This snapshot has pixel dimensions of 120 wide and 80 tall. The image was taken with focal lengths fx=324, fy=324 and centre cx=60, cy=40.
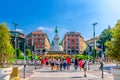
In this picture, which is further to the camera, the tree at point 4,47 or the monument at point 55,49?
the monument at point 55,49

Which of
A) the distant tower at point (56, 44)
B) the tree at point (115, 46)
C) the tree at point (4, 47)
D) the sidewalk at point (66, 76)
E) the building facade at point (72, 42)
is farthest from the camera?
the building facade at point (72, 42)

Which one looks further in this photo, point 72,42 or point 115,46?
point 72,42

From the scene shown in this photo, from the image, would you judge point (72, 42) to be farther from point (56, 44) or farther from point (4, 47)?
point (4, 47)

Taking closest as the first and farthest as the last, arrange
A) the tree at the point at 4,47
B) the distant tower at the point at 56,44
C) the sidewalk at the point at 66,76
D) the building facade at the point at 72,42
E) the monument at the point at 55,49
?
the tree at the point at 4,47 → the sidewalk at the point at 66,76 → the monument at the point at 55,49 → the distant tower at the point at 56,44 → the building facade at the point at 72,42

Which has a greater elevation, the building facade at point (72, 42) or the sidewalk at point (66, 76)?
the building facade at point (72, 42)

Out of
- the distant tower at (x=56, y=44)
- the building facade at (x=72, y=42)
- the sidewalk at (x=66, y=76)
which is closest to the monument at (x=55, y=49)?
the distant tower at (x=56, y=44)

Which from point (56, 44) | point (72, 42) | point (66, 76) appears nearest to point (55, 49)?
point (56, 44)

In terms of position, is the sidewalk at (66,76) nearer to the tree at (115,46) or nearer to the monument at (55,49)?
the tree at (115,46)

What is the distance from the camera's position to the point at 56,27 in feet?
397

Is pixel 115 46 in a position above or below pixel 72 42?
below

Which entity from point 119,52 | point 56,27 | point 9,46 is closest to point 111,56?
point 119,52

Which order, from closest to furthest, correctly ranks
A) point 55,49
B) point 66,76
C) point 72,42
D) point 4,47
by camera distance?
point 4,47 → point 66,76 → point 55,49 → point 72,42

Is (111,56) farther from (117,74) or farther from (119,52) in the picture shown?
(117,74)

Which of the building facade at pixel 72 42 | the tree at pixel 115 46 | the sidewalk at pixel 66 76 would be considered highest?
the building facade at pixel 72 42
